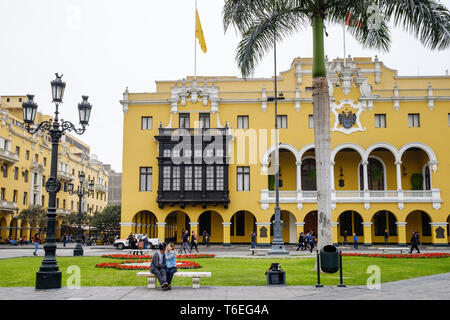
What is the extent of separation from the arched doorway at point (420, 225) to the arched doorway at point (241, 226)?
1434 centimetres

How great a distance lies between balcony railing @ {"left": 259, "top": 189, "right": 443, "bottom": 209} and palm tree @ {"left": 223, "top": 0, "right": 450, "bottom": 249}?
22.7 m

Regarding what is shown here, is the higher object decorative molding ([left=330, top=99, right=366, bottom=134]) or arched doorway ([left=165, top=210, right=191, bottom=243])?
decorative molding ([left=330, top=99, right=366, bottom=134])

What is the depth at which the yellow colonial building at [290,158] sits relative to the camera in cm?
3934

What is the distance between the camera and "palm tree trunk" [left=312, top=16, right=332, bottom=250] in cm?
1576

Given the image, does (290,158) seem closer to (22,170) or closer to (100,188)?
(22,170)

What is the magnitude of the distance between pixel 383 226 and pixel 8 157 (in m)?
39.6

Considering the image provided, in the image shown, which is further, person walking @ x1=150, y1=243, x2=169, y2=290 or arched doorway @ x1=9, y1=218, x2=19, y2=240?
arched doorway @ x1=9, y1=218, x2=19, y2=240

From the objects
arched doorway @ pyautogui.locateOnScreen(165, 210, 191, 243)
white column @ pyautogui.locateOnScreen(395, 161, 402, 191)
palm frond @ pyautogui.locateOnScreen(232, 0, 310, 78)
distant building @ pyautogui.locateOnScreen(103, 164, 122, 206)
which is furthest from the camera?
distant building @ pyautogui.locateOnScreen(103, 164, 122, 206)

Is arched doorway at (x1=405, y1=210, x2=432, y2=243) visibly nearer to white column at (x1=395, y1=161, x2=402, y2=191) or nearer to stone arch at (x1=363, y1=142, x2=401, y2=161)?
white column at (x1=395, y1=161, x2=402, y2=191)

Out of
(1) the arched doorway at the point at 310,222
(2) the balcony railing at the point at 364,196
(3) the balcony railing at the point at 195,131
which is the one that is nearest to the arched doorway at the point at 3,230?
(3) the balcony railing at the point at 195,131

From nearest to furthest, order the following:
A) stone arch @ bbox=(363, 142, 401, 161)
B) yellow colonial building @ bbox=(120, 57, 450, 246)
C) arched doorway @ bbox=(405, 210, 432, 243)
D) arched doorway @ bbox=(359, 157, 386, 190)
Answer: yellow colonial building @ bbox=(120, 57, 450, 246), stone arch @ bbox=(363, 142, 401, 161), arched doorway @ bbox=(405, 210, 432, 243), arched doorway @ bbox=(359, 157, 386, 190)

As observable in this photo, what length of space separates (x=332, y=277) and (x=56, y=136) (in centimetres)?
965

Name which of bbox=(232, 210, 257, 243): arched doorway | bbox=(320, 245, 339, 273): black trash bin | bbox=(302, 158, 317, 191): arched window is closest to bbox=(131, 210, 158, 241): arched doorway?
bbox=(232, 210, 257, 243): arched doorway
